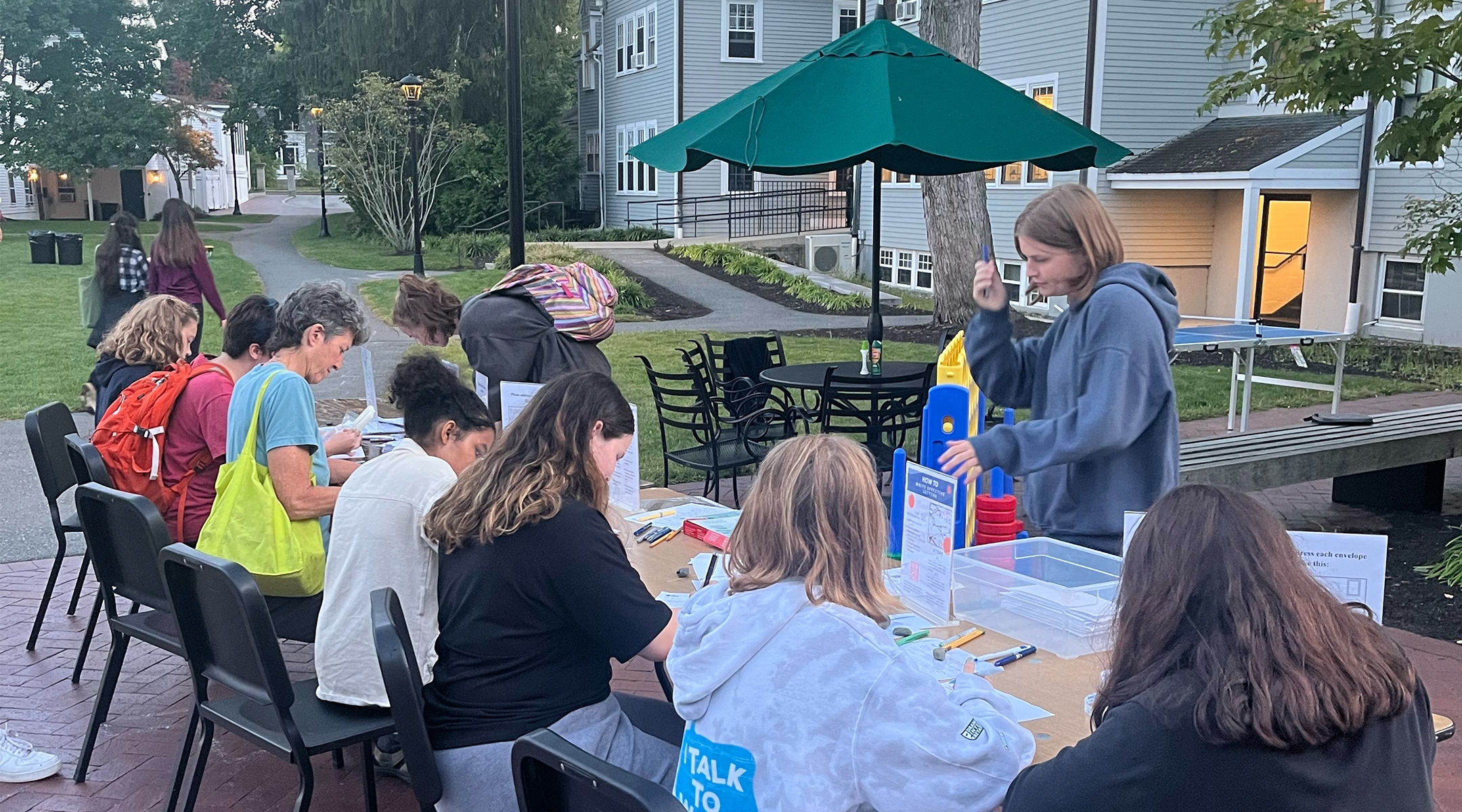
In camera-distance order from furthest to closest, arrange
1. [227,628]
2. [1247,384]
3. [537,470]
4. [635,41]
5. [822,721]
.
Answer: [635,41] → [1247,384] → [227,628] → [537,470] → [822,721]

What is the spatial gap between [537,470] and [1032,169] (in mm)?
17482

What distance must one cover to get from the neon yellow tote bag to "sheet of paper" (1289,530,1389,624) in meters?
2.94

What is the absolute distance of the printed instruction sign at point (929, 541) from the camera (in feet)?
9.99

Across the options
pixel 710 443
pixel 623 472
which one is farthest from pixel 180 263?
pixel 623 472

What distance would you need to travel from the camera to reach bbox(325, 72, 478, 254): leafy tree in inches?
1122

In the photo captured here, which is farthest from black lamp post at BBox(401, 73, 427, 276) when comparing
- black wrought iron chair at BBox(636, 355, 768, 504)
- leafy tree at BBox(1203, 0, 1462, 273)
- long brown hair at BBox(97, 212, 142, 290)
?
leafy tree at BBox(1203, 0, 1462, 273)

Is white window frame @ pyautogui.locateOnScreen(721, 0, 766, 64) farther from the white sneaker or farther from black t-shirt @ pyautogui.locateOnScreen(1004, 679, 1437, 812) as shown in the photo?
black t-shirt @ pyautogui.locateOnScreen(1004, 679, 1437, 812)

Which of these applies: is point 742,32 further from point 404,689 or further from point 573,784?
point 573,784

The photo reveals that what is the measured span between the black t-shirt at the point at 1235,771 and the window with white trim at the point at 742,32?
27394 millimetres

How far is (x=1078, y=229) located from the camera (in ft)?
11.1

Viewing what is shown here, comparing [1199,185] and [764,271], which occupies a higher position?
[1199,185]

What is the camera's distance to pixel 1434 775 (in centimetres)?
413

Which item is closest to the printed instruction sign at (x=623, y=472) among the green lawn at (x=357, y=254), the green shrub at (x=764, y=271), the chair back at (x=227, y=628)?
the chair back at (x=227, y=628)

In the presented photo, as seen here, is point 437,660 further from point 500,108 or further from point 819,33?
point 500,108
